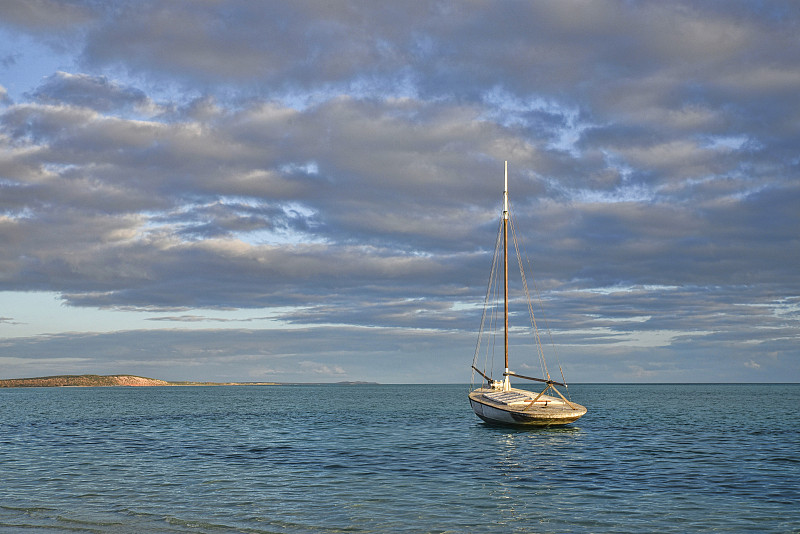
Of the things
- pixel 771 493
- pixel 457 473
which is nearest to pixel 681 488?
pixel 771 493

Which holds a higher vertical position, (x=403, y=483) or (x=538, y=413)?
(x=538, y=413)

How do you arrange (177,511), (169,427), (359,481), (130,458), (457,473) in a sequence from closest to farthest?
(177,511) → (359,481) → (457,473) → (130,458) → (169,427)

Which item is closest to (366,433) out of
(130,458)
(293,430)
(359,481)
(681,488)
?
(293,430)

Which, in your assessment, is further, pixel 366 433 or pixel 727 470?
pixel 366 433

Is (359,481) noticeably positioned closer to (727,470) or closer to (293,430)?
(727,470)

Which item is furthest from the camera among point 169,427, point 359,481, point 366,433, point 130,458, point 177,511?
point 169,427

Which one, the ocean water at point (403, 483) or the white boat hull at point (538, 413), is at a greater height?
the white boat hull at point (538, 413)

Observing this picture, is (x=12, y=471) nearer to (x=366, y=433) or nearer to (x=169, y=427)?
(x=366, y=433)

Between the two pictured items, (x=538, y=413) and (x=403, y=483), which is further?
(x=538, y=413)

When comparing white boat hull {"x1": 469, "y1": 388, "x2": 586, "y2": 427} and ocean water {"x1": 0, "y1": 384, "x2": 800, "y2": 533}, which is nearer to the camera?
ocean water {"x1": 0, "y1": 384, "x2": 800, "y2": 533}

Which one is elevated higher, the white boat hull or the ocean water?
the white boat hull

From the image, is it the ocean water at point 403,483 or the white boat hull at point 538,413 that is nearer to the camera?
the ocean water at point 403,483

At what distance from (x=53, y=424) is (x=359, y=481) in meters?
55.1

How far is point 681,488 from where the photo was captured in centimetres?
3014
